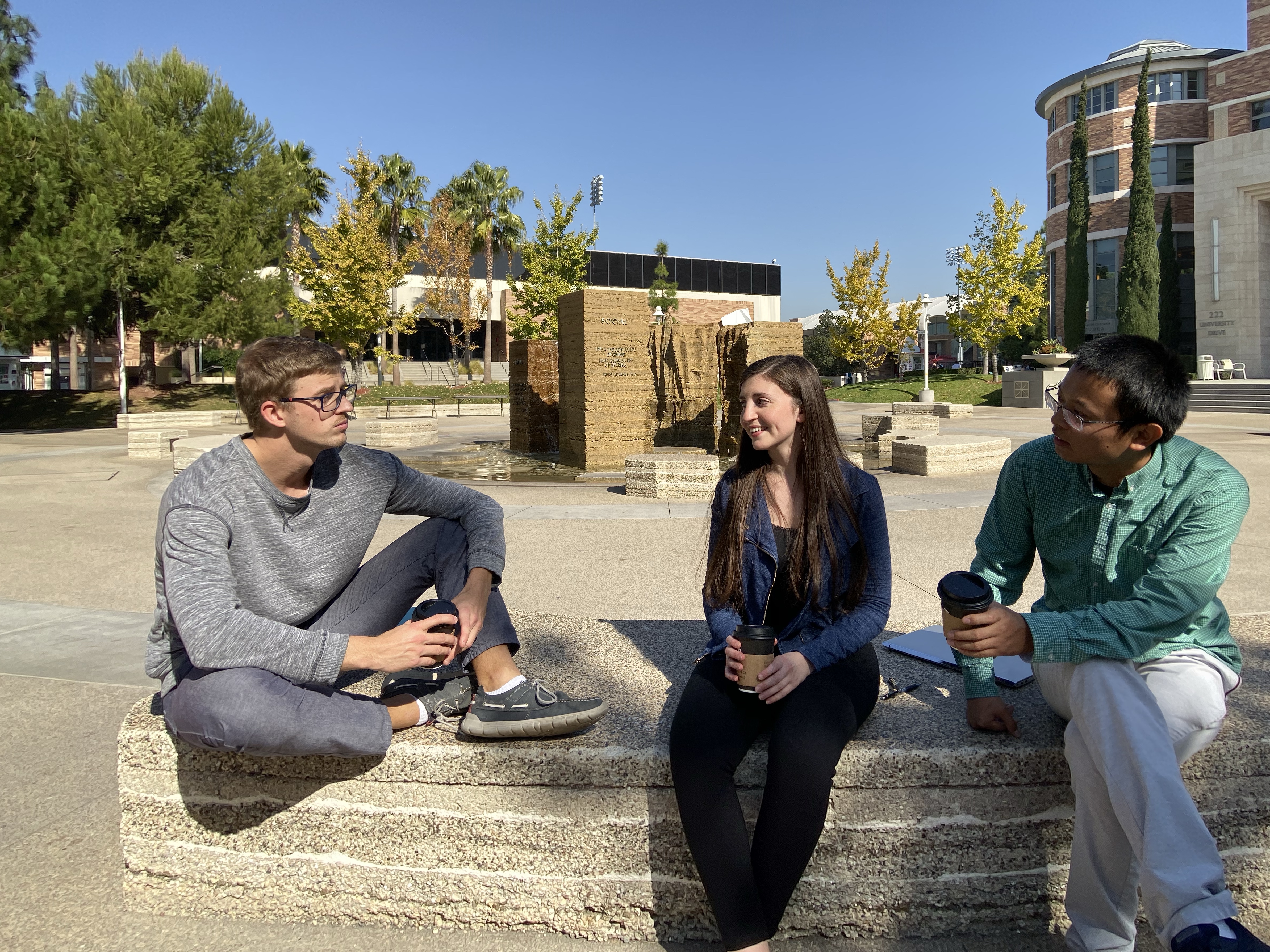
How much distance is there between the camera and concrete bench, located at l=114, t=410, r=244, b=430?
18.8m

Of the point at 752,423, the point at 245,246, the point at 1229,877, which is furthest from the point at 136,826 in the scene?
the point at 245,246

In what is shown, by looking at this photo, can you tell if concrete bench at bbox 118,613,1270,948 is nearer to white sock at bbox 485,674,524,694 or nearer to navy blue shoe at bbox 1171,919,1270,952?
white sock at bbox 485,674,524,694

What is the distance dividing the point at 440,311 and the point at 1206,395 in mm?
35408

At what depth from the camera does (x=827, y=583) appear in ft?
8.96

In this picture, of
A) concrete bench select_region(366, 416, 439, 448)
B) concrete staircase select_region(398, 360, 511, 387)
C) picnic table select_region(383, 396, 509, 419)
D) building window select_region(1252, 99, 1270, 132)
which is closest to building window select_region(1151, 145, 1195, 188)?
building window select_region(1252, 99, 1270, 132)

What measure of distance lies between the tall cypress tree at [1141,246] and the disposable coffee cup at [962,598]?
40.3 metres

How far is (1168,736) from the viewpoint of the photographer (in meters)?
2.08

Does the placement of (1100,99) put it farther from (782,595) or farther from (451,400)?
(782,595)

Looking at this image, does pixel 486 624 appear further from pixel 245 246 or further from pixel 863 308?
pixel 863 308

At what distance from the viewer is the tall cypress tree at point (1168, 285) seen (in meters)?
38.7

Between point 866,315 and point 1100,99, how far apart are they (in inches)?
630

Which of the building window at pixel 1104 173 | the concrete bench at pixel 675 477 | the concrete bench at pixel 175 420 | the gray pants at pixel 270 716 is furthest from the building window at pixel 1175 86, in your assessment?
the gray pants at pixel 270 716

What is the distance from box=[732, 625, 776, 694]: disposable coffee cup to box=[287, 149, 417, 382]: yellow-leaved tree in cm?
3500

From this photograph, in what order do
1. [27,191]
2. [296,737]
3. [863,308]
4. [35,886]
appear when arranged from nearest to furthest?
[296,737], [35,886], [27,191], [863,308]
